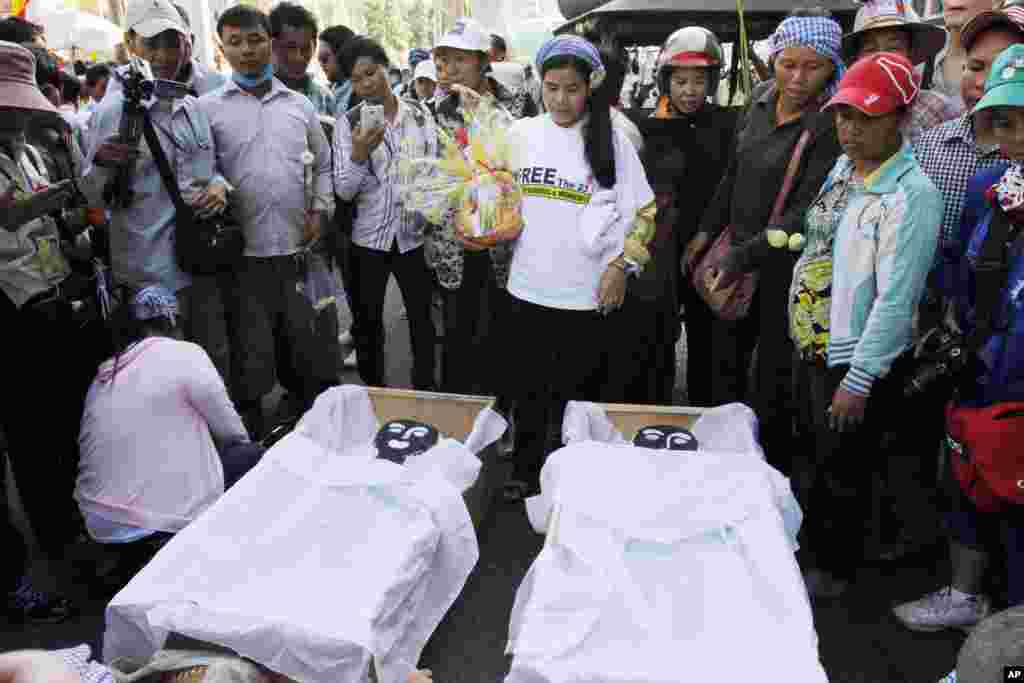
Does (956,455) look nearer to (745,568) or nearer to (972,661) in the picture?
(745,568)

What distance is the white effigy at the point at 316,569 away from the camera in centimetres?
180

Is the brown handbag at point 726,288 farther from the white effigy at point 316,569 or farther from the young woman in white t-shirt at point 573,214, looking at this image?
the white effigy at point 316,569

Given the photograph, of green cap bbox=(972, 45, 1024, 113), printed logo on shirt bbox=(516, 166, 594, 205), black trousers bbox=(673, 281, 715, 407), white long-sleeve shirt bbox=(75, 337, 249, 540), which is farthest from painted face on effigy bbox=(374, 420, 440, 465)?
green cap bbox=(972, 45, 1024, 113)

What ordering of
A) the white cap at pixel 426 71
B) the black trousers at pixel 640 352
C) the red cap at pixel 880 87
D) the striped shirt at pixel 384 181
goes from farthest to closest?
the white cap at pixel 426 71 < the striped shirt at pixel 384 181 < the black trousers at pixel 640 352 < the red cap at pixel 880 87

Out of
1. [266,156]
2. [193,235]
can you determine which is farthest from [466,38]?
[193,235]

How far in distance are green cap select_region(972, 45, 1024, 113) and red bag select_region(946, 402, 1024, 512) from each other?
789mm

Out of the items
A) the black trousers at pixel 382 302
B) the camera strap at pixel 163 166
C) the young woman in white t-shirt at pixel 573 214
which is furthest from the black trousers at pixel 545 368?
the camera strap at pixel 163 166

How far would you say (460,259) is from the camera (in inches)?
145

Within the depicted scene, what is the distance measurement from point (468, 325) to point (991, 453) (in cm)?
236

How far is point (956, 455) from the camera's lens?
2203 mm

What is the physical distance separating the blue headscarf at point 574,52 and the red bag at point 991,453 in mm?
1674

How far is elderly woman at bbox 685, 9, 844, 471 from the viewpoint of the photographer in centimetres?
270

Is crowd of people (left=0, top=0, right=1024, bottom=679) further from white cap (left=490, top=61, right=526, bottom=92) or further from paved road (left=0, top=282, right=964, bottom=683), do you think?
white cap (left=490, top=61, right=526, bottom=92)

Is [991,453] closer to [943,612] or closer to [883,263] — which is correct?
[883,263]
